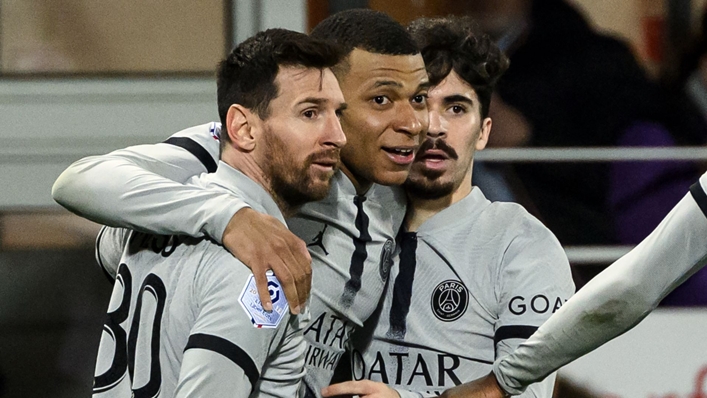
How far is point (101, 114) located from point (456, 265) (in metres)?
2.02

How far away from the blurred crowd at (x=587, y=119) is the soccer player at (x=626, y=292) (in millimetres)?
2398

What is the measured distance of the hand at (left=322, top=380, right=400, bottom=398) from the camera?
2.25 meters

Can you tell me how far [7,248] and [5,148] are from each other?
498 millimetres

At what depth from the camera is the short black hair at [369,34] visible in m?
2.34

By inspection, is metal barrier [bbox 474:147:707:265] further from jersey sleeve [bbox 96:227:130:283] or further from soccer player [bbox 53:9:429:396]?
jersey sleeve [bbox 96:227:130:283]

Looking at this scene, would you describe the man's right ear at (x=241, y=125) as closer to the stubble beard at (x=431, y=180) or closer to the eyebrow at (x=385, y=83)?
the eyebrow at (x=385, y=83)

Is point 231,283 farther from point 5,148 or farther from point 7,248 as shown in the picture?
point 7,248

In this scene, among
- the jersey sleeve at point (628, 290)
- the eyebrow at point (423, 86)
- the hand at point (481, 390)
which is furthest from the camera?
the eyebrow at point (423, 86)

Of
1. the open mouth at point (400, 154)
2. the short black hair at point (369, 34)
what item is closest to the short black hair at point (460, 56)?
the short black hair at point (369, 34)

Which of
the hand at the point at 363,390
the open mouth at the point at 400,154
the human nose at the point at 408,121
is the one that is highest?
the human nose at the point at 408,121

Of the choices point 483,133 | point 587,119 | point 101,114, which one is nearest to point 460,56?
point 483,133

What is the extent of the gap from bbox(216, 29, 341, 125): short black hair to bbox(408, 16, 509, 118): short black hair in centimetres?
44

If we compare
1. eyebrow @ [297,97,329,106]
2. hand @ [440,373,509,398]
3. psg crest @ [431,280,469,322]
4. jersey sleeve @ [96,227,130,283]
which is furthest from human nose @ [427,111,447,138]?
jersey sleeve @ [96,227,130,283]

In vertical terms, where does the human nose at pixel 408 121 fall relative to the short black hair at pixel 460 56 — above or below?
below
